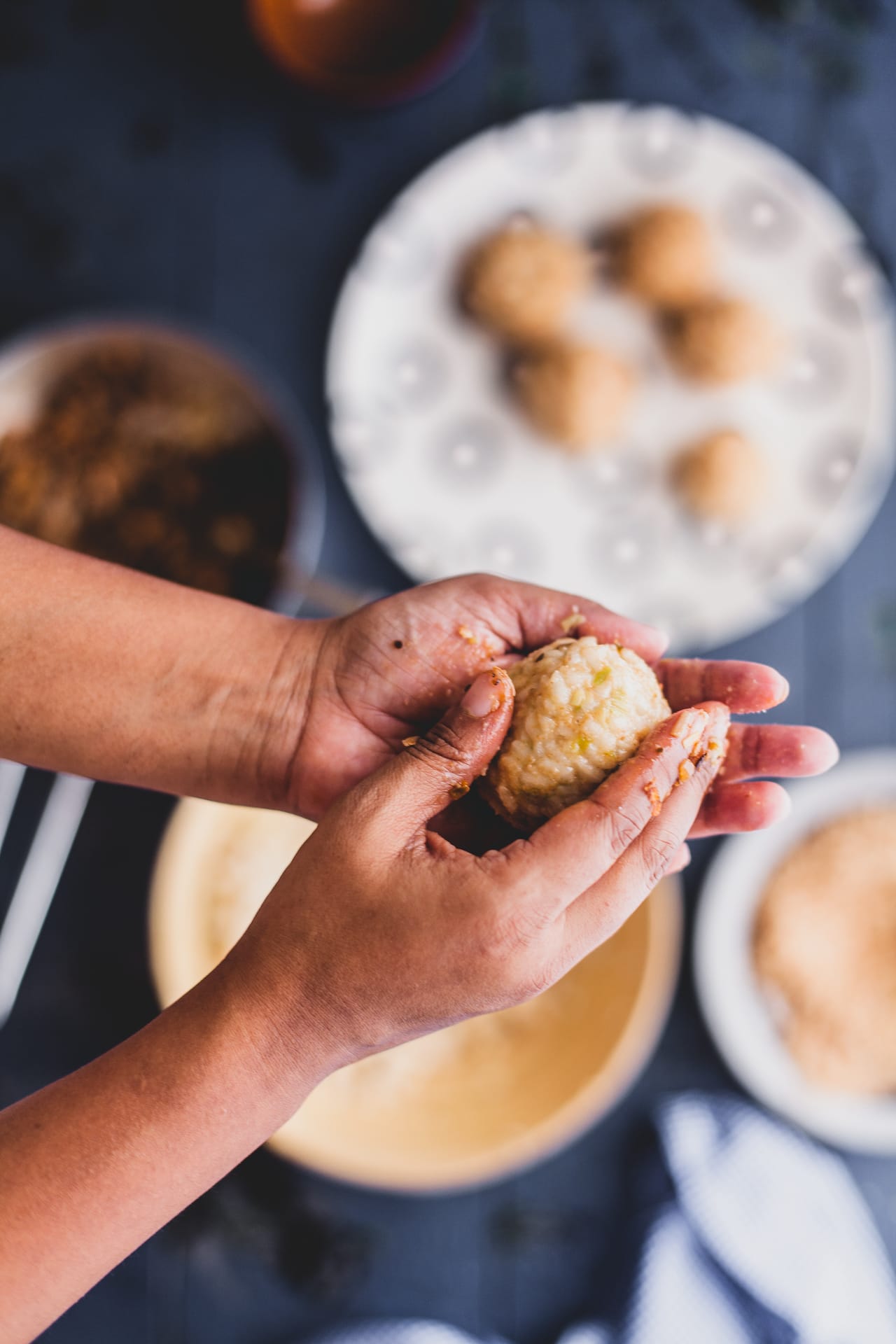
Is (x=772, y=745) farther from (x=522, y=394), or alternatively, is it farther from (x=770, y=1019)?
(x=522, y=394)

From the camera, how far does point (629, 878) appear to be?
1.01 meters

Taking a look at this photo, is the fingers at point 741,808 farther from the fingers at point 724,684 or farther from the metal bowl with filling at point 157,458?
the metal bowl with filling at point 157,458

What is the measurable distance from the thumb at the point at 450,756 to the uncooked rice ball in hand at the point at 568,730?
0.10 feet

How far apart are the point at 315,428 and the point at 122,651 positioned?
2.49ft

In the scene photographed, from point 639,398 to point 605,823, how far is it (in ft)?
3.66

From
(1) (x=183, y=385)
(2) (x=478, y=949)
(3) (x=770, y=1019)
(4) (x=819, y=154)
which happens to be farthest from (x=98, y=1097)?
(4) (x=819, y=154)

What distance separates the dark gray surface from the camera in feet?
5.88

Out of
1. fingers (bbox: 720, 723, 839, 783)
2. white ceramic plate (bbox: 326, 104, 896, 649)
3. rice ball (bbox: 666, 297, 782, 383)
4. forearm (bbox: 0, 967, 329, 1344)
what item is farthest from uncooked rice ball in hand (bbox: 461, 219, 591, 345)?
forearm (bbox: 0, 967, 329, 1344)

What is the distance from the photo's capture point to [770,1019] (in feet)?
5.81

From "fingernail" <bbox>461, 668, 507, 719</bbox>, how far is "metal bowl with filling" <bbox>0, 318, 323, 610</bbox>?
0.60 meters

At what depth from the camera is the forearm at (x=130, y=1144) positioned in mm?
989

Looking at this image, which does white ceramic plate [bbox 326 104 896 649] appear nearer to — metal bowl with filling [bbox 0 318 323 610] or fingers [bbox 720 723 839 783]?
metal bowl with filling [bbox 0 318 323 610]

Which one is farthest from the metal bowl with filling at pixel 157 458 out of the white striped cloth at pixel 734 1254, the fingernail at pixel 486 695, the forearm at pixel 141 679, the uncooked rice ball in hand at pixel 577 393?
the white striped cloth at pixel 734 1254

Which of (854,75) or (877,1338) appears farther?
(854,75)
